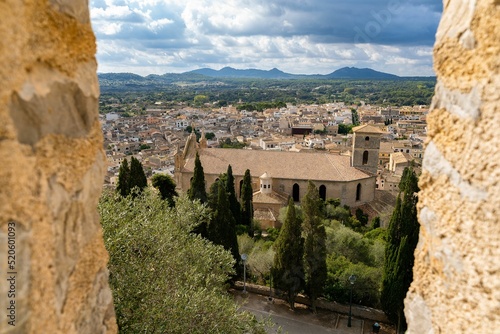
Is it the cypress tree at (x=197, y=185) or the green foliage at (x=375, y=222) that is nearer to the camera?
the cypress tree at (x=197, y=185)

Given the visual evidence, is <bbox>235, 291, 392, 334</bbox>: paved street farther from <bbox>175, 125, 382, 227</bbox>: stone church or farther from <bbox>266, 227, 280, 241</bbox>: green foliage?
<bbox>175, 125, 382, 227</bbox>: stone church

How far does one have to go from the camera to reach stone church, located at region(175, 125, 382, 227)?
28219mm

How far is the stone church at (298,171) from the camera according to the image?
28.2m

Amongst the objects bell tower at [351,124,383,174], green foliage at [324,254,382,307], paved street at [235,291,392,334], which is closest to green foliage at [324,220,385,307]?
green foliage at [324,254,382,307]

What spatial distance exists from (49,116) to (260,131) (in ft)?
289

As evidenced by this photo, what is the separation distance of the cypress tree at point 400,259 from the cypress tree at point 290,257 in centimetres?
321

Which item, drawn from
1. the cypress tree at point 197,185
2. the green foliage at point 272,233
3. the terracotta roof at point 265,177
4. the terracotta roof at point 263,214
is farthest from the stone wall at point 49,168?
the terracotta roof at point 265,177

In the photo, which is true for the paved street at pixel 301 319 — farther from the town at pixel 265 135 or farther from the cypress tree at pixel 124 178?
the town at pixel 265 135

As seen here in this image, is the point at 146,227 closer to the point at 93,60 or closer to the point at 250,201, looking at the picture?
the point at 93,60

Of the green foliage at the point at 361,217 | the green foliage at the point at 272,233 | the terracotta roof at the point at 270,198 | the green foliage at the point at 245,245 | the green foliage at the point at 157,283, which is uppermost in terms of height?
the green foliage at the point at 157,283

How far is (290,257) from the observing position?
15289 mm

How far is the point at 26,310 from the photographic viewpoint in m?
2.82

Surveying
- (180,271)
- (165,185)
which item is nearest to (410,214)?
(180,271)

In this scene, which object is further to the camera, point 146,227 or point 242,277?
point 242,277
